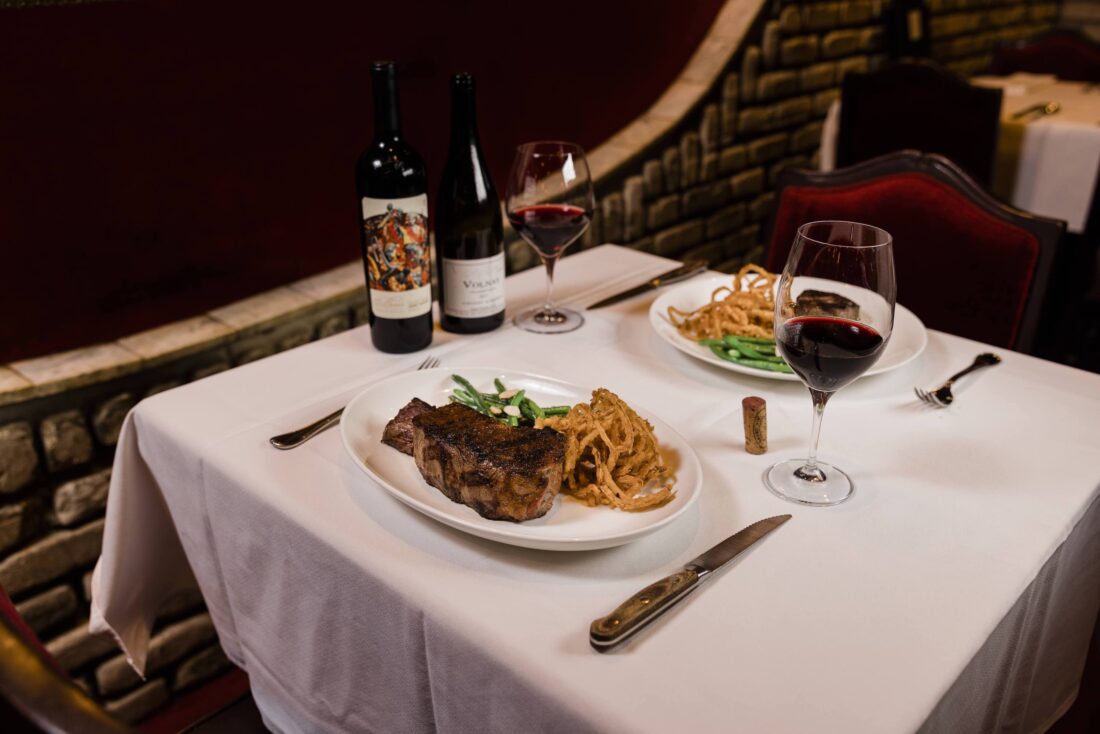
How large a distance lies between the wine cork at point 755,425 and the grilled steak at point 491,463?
223 mm

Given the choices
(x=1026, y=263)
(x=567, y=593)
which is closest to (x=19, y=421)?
(x=567, y=593)

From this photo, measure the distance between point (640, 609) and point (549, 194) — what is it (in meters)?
0.67

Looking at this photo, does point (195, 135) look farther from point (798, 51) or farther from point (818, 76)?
point (818, 76)

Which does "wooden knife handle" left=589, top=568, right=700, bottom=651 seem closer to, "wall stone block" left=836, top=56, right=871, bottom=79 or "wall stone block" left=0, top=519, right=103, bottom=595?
"wall stone block" left=0, top=519, right=103, bottom=595

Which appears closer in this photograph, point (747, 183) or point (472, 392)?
point (472, 392)

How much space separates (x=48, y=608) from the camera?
1.47m

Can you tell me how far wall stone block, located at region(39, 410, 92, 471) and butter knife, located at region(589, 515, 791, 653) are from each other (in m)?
1.16

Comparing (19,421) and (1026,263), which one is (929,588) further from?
(19,421)

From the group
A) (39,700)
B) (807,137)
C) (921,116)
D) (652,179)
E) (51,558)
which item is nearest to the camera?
(39,700)

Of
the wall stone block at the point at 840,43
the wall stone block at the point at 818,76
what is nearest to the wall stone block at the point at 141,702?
the wall stone block at the point at 818,76

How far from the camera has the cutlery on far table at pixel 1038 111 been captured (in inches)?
105

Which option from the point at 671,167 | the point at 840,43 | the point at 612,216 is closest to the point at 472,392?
the point at 612,216

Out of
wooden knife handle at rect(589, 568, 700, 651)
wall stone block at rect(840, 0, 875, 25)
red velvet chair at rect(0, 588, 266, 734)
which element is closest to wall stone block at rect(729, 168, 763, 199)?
wall stone block at rect(840, 0, 875, 25)

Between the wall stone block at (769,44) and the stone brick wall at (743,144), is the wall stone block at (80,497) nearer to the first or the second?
the stone brick wall at (743,144)
